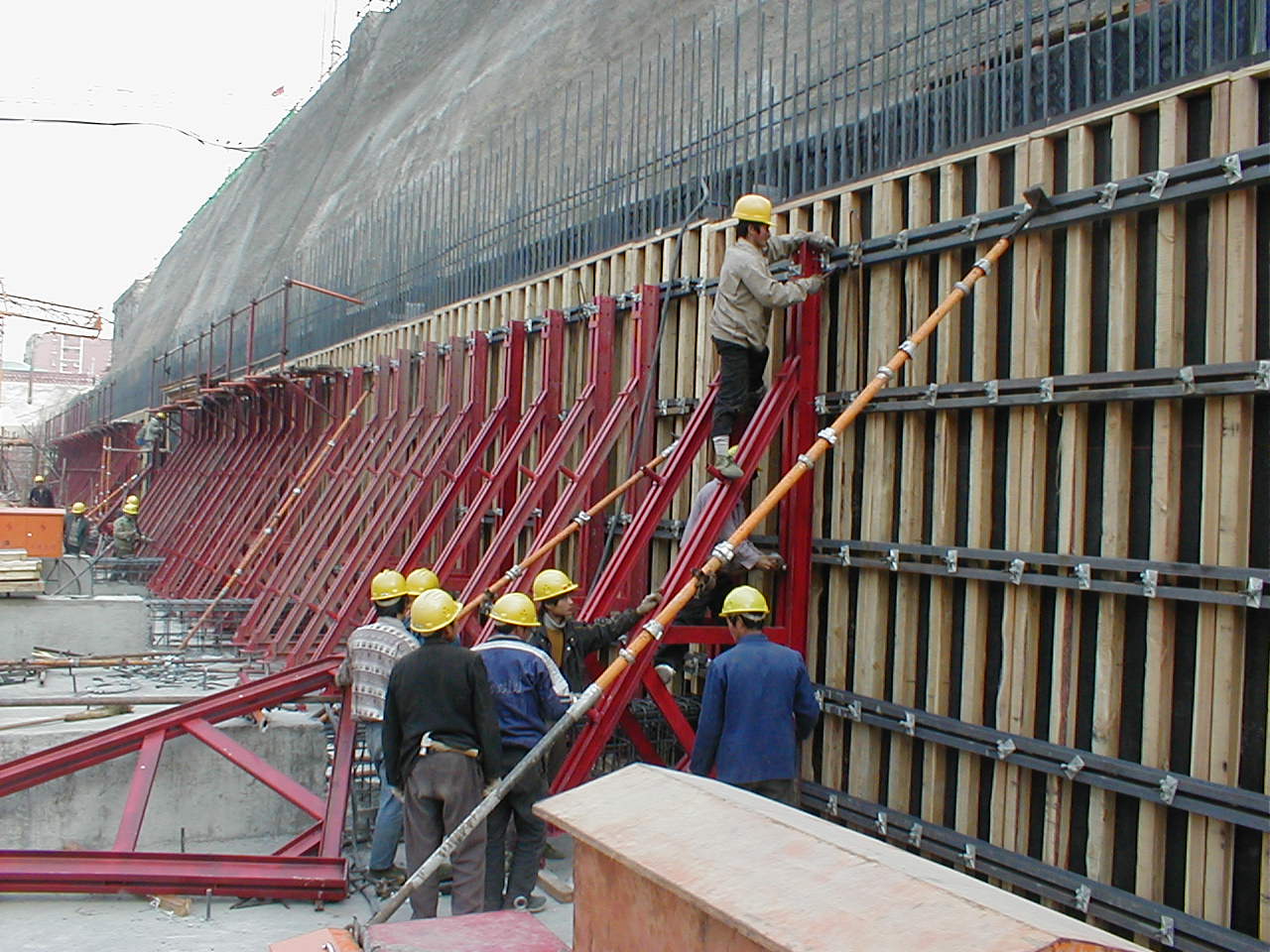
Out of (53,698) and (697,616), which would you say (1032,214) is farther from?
(53,698)

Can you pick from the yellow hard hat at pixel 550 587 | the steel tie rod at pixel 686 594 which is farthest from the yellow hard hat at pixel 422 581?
the steel tie rod at pixel 686 594

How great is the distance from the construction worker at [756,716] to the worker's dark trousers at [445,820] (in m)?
1.13

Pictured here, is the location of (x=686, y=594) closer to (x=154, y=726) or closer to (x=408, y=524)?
(x=154, y=726)

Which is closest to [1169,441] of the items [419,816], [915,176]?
[915,176]

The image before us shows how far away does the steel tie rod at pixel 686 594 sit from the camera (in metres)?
5.50

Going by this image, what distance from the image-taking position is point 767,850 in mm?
3104

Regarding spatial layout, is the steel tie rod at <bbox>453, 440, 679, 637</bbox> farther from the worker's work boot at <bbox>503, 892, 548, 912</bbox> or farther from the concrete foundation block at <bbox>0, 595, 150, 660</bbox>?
the concrete foundation block at <bbox>0, 595, 150, 660</bbox>

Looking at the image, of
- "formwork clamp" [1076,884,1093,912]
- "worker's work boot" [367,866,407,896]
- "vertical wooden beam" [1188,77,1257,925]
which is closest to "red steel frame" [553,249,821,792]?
"worker's work boot" [367,866,407,896]

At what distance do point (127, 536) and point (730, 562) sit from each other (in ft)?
60.5

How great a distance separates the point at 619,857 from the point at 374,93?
163ft

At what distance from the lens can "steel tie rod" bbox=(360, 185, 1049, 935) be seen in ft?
18.1

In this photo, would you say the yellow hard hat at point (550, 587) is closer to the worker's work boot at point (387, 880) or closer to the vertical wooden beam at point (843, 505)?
the vertical wooden beam at point (843, 505)

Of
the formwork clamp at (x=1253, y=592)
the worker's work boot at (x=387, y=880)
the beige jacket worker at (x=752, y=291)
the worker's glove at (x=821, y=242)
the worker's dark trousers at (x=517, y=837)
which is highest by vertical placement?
the worker's glove at (x=821, y=242)

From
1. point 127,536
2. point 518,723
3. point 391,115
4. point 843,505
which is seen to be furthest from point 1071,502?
point 391,115
